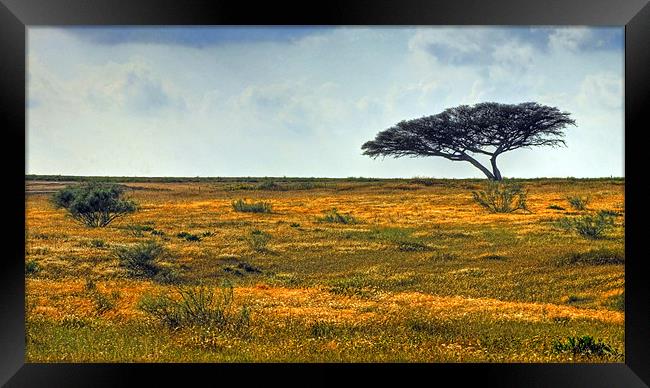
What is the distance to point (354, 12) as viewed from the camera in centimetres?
472

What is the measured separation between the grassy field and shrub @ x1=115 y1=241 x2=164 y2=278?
284 mm

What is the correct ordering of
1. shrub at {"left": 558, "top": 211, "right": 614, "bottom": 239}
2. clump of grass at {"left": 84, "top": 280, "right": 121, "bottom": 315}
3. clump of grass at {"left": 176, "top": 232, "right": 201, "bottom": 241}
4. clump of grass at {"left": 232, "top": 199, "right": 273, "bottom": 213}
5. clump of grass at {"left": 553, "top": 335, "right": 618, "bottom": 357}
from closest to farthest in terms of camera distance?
clump of grass at {"left": 553, "top": 335, "right": 618, "bottom": 357}, clump of grass at {"left": 84, "top": 280, "right": 121, "bottom": 315}, clump of grass at {"left": 176, "top": 232, "right": 201, "bottom": 241}, shrub at {"left": 558, "top": 211, "right": 614, "bottom": 239}, clump of grass at {"left": 232, "top": 199, "right": 273, "bottom": 213}

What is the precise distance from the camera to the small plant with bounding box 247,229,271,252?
16.8m

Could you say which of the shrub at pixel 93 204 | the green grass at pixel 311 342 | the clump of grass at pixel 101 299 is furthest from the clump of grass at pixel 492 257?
the shrub at pixel 93 204

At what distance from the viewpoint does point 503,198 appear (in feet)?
72.3

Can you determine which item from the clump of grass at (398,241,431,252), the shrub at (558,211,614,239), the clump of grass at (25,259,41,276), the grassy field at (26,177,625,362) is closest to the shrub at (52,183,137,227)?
the grassy field at (26,177,625,362)

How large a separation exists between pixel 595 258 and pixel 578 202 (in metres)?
7.55

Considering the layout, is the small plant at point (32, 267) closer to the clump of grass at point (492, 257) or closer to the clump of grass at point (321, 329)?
the clump of grass at point (321, 329)

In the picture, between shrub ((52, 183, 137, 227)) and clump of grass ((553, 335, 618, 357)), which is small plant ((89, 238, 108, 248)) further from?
clump of grass ((553, 335, 618, 357))

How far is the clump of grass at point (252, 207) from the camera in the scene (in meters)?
21.4
